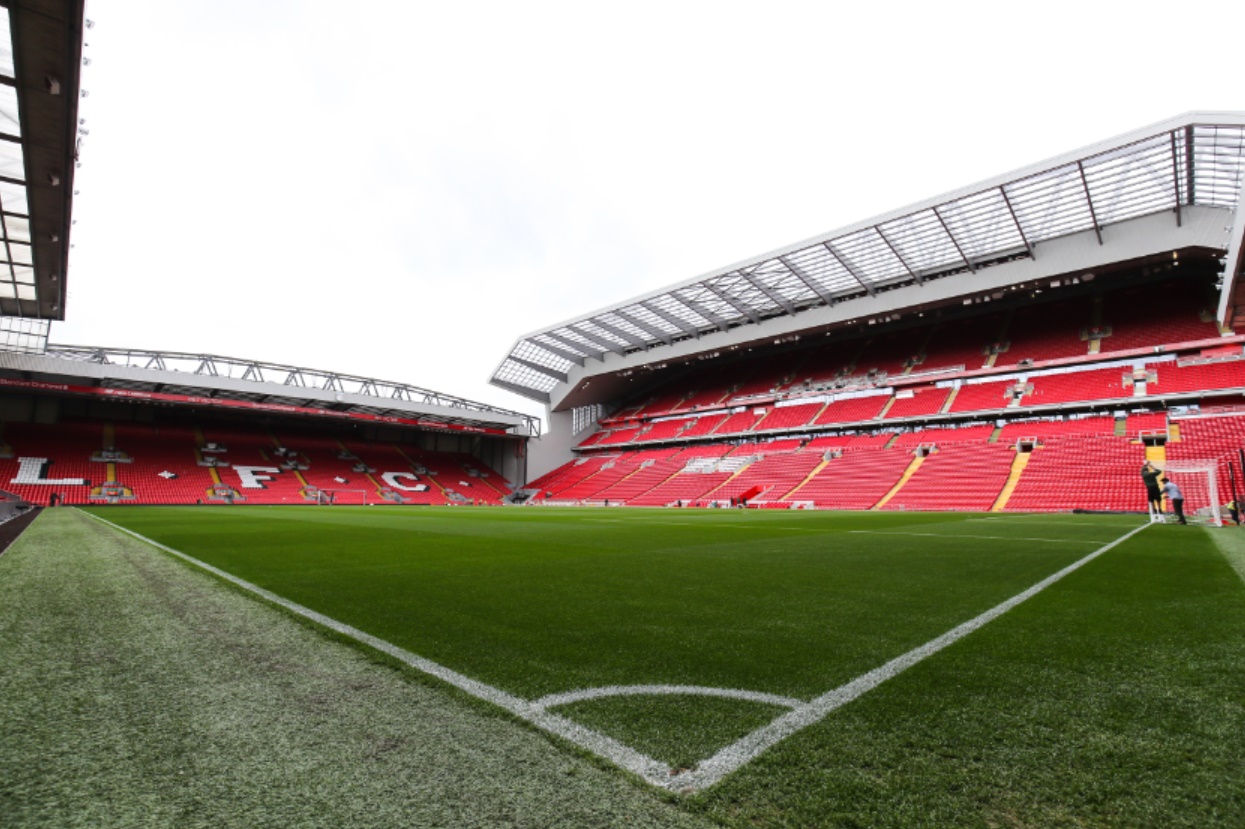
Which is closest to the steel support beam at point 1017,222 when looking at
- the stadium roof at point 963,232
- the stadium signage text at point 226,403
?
the stadium roof at point 963,232

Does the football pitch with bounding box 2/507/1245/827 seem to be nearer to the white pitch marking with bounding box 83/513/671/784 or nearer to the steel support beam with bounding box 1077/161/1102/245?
the white pitch marking with bounding box 83/513/671/784

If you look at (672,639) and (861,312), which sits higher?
(861,312)

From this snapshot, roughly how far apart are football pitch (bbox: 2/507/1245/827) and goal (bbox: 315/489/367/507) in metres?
34.6

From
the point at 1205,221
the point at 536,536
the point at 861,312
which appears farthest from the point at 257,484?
the point at 1205,221

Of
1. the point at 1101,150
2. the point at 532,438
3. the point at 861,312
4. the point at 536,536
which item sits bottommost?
the point at 536,536

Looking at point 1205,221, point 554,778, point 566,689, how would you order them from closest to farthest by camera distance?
point 554,778 → point 566,689 → point 1205,221

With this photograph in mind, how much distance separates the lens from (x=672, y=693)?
8.19 feet

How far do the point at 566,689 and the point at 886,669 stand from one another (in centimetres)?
157

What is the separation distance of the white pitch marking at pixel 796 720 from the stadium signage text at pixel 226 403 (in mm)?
45161

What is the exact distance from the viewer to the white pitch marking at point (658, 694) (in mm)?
2365

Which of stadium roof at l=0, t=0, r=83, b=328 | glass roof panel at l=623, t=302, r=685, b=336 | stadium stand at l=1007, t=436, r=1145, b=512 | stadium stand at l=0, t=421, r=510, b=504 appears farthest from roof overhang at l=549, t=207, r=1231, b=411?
stadium roof at l=0, t=0, r=83, b=328

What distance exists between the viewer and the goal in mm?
Result: 37616

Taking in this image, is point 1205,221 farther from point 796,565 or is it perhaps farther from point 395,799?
point 395,799

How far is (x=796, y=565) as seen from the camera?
6934 millimetres
